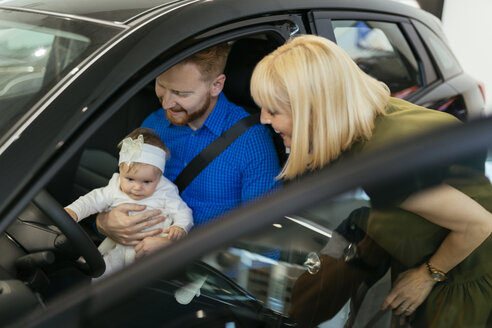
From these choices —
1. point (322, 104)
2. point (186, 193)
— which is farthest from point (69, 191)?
point (322, 104)

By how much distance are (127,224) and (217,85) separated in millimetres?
552

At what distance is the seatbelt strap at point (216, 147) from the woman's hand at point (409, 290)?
1.02 metres

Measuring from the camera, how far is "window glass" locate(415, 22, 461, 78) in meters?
2.44

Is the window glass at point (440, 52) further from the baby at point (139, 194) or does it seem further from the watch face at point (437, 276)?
the watch face at point (437, 276)

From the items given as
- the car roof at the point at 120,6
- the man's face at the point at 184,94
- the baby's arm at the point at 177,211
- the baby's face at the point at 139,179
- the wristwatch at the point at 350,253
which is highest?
the car roof at the point at 120,6

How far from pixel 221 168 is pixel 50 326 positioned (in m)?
1.11

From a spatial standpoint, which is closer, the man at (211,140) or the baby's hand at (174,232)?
the baby's hand at (174,232)

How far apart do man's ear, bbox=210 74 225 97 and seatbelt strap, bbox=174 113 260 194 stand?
0.12 m

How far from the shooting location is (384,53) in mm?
2219

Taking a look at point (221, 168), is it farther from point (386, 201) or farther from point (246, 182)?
point (386, 201)

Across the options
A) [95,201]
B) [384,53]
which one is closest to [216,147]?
[95,201]

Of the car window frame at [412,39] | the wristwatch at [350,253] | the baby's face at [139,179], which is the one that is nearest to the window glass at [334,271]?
the wristwatch at [350,253]

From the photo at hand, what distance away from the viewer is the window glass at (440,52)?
2.44 metres

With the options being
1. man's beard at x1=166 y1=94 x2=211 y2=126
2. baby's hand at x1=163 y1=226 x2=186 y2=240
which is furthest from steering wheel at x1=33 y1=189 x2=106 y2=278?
man's beard at x1=166 y1=94 x2=211 y2=126
